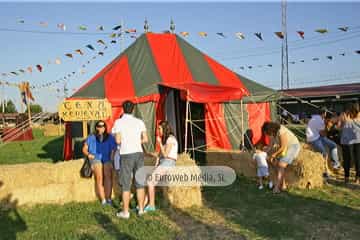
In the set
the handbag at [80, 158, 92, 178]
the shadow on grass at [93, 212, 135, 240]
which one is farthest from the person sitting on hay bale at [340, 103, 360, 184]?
the handbag at [80, 158, 92, 178]

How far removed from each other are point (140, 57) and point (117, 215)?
5160mm

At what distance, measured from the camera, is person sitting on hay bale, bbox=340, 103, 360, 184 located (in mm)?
5195

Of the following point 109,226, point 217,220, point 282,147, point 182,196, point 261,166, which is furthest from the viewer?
point 261,166

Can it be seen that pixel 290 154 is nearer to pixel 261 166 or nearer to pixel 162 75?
pixel 261 166

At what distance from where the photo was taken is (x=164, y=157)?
14.2 ft

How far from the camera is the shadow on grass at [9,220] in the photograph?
3635mm

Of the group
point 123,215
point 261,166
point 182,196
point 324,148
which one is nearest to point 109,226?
point 123,215

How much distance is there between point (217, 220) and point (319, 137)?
9.71 ft

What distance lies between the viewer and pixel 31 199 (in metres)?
4.54

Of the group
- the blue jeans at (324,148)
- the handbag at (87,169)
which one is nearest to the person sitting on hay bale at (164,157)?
the handbag at (87,169)

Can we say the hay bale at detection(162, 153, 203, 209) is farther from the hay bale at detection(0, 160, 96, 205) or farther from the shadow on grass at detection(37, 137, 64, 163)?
the shadow on grass at detection(37, 137, 64, 163)

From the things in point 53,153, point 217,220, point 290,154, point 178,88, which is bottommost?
point 217,220

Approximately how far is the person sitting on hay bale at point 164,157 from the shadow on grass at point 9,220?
1.48 meters

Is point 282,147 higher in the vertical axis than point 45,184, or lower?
higher
